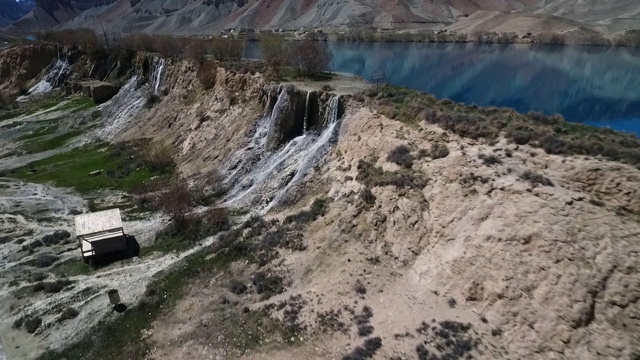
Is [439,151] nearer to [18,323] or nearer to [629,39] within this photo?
[18,323]

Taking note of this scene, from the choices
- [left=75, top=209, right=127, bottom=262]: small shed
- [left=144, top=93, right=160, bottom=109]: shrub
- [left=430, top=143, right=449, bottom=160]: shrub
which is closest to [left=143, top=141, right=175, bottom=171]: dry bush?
[left=144, top=93, right=160, bottom=109]: shrub

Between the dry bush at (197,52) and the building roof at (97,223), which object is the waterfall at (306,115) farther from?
the dry bush at (197,52)

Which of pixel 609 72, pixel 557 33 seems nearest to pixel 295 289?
pixel 609 72

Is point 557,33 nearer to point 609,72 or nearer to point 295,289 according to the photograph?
point 609,72

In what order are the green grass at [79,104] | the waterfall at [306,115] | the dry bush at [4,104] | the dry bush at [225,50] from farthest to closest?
1. the dry bush at [4,104]
2. the green grass at [79,104]
3. the dry bush at [225,50]
4. the waterfall at [306,115]

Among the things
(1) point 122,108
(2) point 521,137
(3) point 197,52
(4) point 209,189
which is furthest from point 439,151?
(1) point 122,108

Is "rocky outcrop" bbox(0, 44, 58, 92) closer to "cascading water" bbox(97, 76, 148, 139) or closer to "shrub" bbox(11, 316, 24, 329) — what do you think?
"cascading water" bbox(97, 76, 148, 139)

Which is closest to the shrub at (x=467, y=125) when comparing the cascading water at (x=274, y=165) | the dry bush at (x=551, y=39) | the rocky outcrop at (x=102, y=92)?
the cascading water at (x=274, y=165)

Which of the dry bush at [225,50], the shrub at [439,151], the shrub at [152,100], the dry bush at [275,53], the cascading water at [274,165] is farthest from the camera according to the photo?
the dry bush at [225,50]
